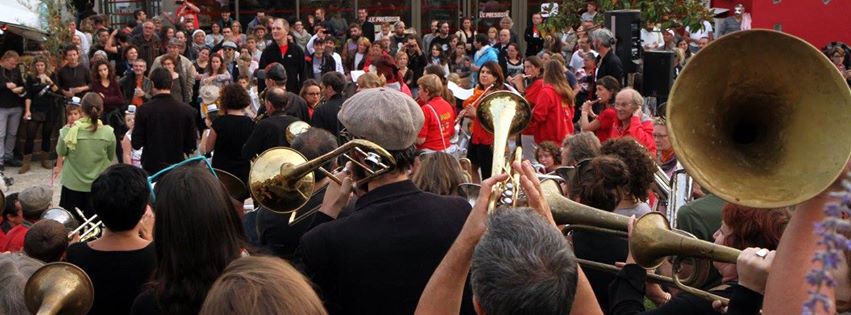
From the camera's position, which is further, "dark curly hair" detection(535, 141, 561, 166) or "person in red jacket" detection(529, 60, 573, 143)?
"person in red jacket" detection(529, 60, 573, 143)

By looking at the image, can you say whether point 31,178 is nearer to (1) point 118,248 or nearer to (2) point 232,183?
(2) point 232,183

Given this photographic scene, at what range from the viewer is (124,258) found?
352cm

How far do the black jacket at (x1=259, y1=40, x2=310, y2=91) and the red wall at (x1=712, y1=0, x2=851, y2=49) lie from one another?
6316 millimetres

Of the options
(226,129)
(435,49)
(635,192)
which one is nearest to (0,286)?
(635,192)

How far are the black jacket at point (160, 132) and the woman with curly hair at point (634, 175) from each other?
4.42m

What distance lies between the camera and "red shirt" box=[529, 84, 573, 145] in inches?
357

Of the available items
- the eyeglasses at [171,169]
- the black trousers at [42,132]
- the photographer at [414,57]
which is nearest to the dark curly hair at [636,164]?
the eyeglasses at [171,169]

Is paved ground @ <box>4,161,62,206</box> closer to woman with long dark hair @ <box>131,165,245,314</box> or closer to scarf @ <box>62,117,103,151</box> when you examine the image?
scarf @ <box>62,117,103,151</box>

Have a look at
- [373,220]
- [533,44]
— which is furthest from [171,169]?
[533,44]

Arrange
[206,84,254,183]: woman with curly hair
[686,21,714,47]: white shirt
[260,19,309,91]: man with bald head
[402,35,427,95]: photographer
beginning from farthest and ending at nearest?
[686,21,714,47]: white shirt
[402,35,427,95]: photographer
[260,19,309,91]: man with bald head
[206,84,254,183]: woman with curly hair

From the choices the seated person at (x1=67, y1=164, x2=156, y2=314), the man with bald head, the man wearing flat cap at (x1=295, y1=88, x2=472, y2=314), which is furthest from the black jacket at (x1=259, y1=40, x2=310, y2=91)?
the man wearing flat cap at (x1=295, y1=88, x2=472, y2=314)

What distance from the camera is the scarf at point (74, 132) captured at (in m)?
8.34

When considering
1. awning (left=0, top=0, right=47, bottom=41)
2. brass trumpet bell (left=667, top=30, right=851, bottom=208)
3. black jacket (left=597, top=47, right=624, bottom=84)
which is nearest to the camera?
brass trumpet bell (left=667, top=30, right=851, bottom=208)

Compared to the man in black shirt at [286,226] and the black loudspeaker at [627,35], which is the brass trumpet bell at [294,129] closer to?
the man in black shirt at [286,226]
